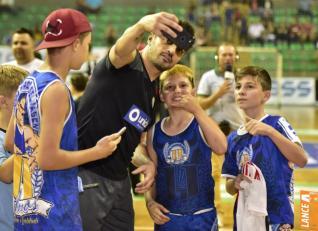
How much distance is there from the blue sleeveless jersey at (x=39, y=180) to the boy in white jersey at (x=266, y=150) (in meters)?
1.41

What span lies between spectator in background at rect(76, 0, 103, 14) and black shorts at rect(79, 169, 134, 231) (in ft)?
69.3

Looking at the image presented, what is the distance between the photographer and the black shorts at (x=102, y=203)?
13.3ft

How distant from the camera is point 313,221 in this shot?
4613 millimetres

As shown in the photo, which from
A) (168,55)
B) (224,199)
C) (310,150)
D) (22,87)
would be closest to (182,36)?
(168,55)

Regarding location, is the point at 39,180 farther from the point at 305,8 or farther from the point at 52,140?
the point at 305,8

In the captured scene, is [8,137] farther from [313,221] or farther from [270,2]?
[270,2]

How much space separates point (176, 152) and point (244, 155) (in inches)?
18.4

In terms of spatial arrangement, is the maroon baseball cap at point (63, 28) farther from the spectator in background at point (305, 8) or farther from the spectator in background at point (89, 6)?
the spectator in background at point (89, 6)

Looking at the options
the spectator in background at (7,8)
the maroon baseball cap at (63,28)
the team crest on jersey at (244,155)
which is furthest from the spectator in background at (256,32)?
the maroon baseball cap at (63,28)

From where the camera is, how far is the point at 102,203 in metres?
4.07

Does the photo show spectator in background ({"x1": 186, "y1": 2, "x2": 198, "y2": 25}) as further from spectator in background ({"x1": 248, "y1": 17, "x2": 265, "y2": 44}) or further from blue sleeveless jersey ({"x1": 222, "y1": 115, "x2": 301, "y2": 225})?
blue sleeveless jersey ({"x1": 222, "y1": 115, "x2": 301, "y2": 225})

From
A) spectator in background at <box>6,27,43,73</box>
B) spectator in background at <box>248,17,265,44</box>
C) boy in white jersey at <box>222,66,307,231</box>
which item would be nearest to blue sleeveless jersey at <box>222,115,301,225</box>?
boy in white jersey at <box>222,66,307,231</box>

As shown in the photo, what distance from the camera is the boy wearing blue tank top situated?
4.32m

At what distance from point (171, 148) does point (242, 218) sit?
0.65 metres
